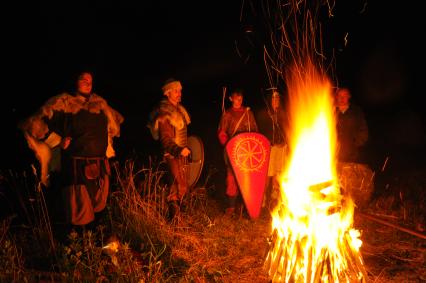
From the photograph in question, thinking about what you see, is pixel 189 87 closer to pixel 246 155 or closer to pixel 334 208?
pixel 246 155

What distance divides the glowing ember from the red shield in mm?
1802

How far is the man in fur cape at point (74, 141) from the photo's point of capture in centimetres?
418

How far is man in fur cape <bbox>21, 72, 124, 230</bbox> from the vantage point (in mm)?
4184

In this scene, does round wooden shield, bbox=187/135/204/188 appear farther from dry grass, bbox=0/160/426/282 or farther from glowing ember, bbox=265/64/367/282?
glowing ember, bbox=265/64/367/282

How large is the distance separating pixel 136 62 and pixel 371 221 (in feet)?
47.8

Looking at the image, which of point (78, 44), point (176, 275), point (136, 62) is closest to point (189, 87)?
point (136, 62)

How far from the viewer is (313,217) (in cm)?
288

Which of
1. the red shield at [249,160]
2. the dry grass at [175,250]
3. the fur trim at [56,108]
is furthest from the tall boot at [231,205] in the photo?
the fur trim at [56,108]

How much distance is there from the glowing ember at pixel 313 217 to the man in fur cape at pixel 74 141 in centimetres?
207

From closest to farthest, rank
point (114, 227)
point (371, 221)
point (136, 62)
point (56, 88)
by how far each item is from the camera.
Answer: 1. point (114, 227)
2. point (371, 221)
3. point (56, 88)
4. point (136, 62)

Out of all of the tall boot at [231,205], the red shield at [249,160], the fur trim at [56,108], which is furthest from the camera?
the tall boot at [231,205]

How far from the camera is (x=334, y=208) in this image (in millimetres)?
2863

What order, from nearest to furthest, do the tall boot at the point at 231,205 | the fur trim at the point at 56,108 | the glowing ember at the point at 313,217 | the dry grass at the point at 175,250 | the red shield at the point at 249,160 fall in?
the glowing ember at the point at 313,217 → the dry grass at the point at 175,250 → the fur trim at the point at 56,108 → the red shield at the point at 249,160 → the tall boot at the point at 231,205

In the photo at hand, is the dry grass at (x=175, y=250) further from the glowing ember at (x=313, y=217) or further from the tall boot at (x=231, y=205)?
the glowing ember at (x=313, y=217)
